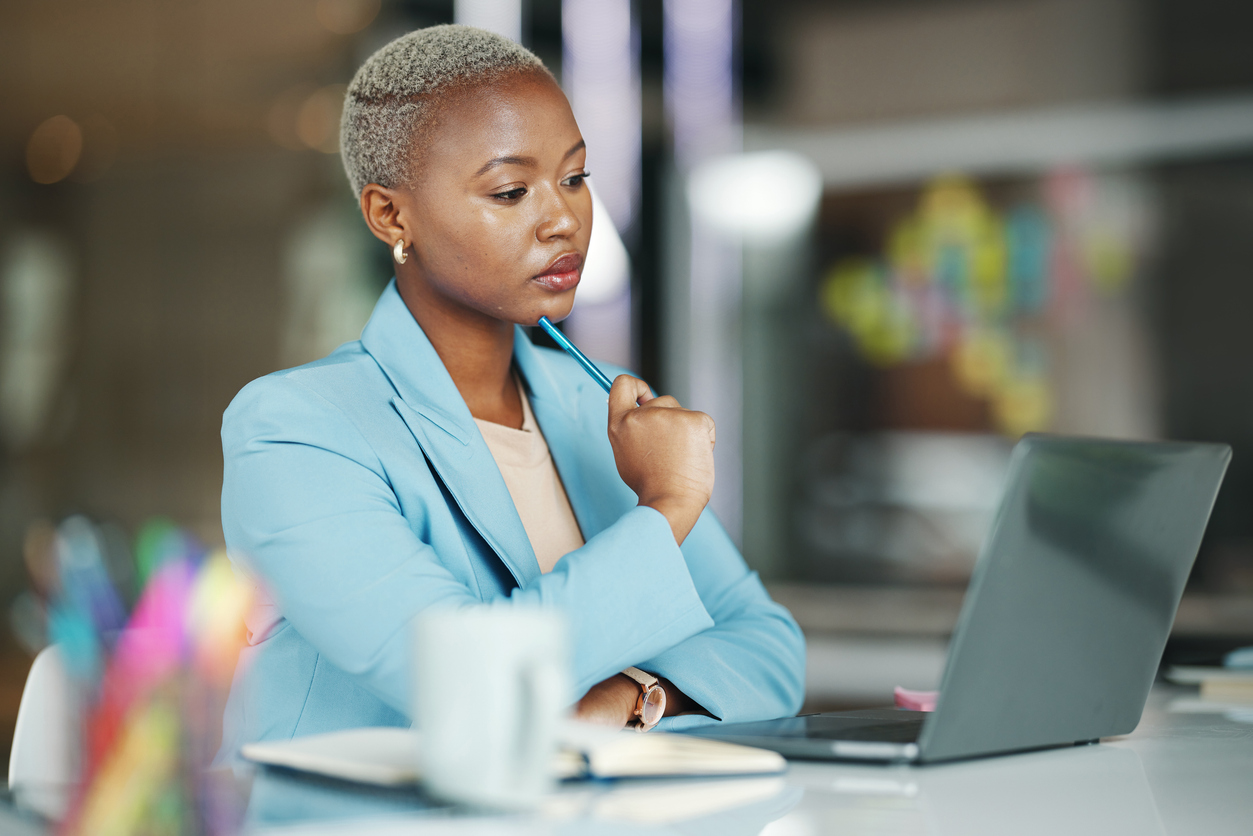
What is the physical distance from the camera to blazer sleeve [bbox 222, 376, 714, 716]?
877mm

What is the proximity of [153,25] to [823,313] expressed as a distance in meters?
2.78

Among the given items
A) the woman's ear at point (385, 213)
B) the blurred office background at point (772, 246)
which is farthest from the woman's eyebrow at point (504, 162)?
the blurred office background at point (772, 246)

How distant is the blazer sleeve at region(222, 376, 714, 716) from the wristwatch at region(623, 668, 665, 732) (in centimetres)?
10

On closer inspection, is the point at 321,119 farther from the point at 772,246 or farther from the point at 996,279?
the point at 996,279

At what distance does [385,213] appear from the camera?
118cm

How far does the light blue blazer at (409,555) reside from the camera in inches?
34.9

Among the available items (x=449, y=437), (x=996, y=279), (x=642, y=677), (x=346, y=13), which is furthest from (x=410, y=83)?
(x=996, y=279)

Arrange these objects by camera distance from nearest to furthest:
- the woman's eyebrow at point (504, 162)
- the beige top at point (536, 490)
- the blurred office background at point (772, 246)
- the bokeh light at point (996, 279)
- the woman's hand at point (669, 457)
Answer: the woman's hand at point (669, 457)
the woman's eyebrow at point (504, 162)
the beige top at point (536, 490)
the blurred office background at point (772, 246)
the bokeh light at point (996, 279)

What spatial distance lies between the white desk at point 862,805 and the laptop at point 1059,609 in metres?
0.03

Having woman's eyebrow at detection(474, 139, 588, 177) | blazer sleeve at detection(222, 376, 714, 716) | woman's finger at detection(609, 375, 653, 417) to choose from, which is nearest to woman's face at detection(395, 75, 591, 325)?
woman's eyebrow at detection(474, 139, 588, 177)

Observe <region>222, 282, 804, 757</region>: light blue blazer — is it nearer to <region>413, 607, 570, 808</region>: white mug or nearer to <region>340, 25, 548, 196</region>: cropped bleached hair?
<region>340, 25, 548, 196</region>: cropped bleached hair

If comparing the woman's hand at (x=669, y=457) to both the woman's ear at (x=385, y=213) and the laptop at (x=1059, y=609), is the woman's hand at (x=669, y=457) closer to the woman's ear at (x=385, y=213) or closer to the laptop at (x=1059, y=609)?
the laptop at (x=1059, y=609)

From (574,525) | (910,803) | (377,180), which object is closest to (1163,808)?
(910,803)

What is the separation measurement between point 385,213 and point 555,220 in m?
0.19
